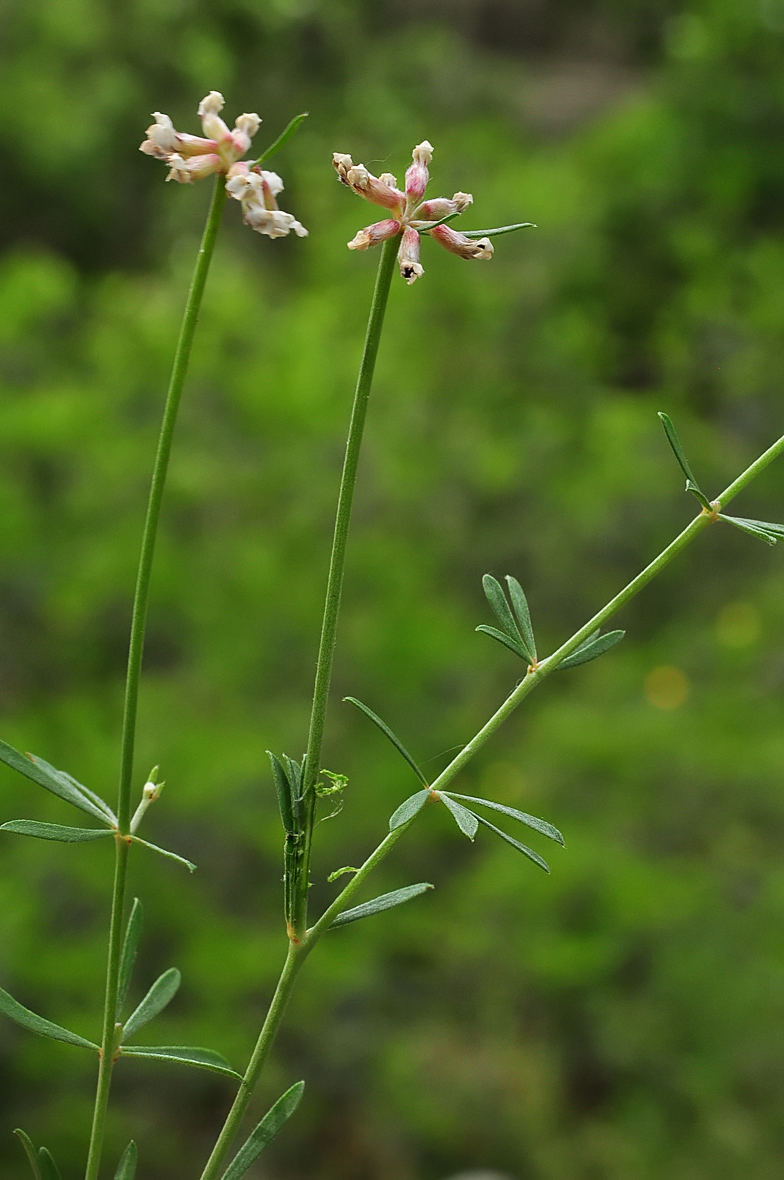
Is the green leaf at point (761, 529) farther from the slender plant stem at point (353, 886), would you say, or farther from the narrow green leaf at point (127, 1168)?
the narrow green leaf at point (127, 1168)

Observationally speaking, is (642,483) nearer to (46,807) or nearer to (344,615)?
(344,615)

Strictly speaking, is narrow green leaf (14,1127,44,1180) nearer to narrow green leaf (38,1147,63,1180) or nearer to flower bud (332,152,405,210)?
narrow green leaf (38,1147,63,1180)

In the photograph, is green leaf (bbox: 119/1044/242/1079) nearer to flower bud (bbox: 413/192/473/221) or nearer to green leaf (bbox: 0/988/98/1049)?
green leaf (bbox: 0/988/98/1049)

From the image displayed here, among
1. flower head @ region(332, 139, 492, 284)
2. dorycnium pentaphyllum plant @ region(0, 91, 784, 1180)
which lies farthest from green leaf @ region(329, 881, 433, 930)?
flower head @ region(332, 139, 492, 284)

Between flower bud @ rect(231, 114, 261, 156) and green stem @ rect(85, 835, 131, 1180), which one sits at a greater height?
flower bud @ rect(231, 114, 261, 156)

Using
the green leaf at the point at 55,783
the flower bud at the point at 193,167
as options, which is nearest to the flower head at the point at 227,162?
the flower bud at the point at 193,167

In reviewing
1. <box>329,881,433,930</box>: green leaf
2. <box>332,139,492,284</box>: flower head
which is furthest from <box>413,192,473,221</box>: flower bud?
<box>329,881,433,930</box>: green leaf

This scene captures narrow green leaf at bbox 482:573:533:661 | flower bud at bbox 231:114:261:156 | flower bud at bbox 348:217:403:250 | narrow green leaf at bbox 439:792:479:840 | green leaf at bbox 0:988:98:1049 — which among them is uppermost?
flower bud at bbox 231:114:261:156
